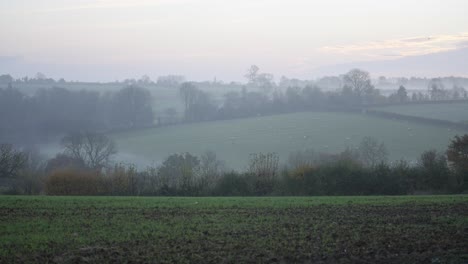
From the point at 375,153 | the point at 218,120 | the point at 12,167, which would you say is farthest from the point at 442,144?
the point at 12,167

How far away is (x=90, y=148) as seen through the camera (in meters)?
73.1

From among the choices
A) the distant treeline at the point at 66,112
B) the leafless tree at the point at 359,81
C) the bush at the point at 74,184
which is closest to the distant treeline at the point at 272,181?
the bush at the point at 74,184

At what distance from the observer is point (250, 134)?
273 feet

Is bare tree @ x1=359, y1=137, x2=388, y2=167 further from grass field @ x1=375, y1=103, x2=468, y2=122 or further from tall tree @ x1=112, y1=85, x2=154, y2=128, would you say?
tall tree @ x1=112, y1=85, x2=154, y2=128

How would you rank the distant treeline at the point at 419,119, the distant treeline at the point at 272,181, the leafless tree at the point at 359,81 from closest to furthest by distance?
the distant treeline at the point at 272,181, the distant treeline at the point at 419,119, the leafless tree at the point at 359,81

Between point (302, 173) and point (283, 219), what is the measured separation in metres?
23.1

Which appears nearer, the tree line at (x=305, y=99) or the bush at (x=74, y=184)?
the bush at (x=74, y=184)

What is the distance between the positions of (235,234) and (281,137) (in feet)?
→ 209

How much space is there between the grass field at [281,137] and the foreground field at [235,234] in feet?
145

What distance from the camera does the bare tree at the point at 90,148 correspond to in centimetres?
7156

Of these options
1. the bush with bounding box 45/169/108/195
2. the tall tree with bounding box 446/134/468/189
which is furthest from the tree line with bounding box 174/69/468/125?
the bush with bounding box 45/169/108/195

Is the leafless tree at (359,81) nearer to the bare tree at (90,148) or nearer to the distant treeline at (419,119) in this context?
the distant treeline at (419,119)

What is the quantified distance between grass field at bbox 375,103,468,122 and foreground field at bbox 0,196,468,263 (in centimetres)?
5364

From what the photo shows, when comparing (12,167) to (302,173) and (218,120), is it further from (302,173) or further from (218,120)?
(218,120)
